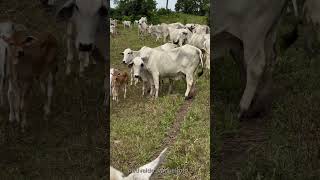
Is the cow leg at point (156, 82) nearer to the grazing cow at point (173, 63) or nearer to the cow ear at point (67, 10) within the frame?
the grazing cow at point (173, 63)

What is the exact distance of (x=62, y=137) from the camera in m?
6.75

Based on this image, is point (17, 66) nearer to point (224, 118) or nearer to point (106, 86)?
point (106, 86)

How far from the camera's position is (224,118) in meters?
7.09

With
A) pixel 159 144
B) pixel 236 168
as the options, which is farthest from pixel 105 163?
pixel 236 168

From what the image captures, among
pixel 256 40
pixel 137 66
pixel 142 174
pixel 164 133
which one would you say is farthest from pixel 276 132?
pixel 137 66

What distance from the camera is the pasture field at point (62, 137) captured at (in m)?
5.71

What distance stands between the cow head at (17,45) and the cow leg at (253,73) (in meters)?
3.04

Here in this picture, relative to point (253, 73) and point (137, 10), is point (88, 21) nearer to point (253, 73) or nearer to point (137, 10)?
point (253, 73)

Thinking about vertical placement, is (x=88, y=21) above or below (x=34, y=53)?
above

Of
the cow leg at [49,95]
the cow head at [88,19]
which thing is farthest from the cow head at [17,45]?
the cow head at [88,19]

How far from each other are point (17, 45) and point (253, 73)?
3.16 meters

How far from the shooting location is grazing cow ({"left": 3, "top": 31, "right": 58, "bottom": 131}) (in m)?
7.12

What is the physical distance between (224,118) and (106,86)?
2531 mm

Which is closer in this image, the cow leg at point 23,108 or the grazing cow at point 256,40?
the grazing cow at point 256,40
